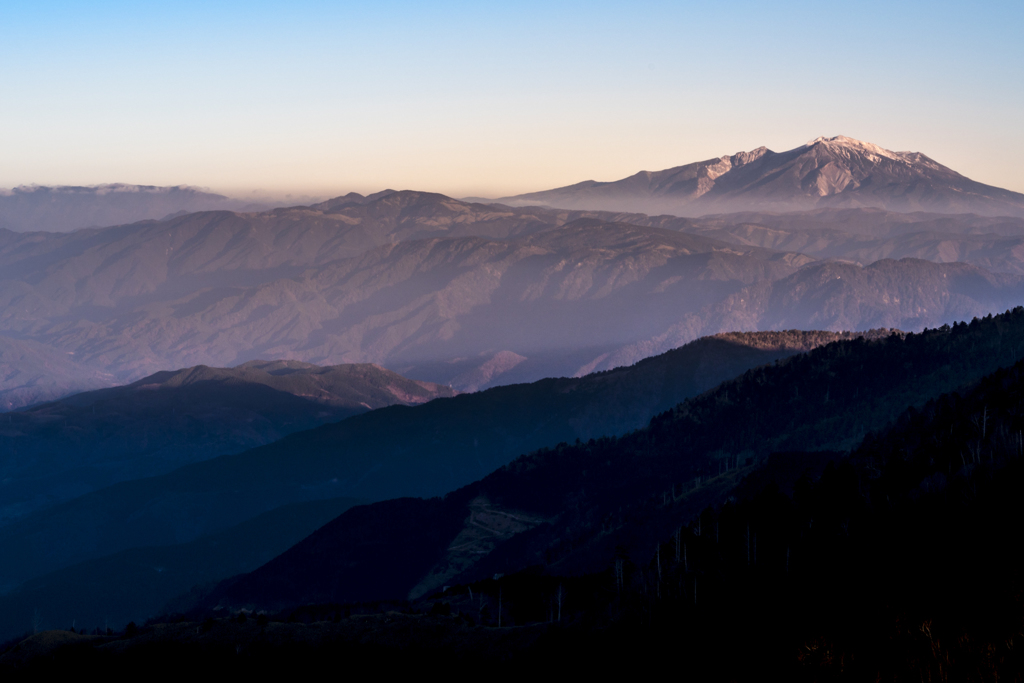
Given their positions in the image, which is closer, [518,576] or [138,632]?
[138,632]

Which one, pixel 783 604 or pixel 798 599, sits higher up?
pixel 798 599

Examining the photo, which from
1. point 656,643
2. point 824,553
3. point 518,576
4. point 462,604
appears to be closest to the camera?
point 656,643

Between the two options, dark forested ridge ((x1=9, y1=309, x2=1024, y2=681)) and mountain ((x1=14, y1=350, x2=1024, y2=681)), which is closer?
dark forested ridge ((x1=9, y1=309, x2=1024, y2=681))

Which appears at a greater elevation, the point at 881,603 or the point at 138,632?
the point at 881,603

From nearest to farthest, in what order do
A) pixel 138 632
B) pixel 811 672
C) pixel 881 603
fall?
1. pixel 811 672
2. pixel 881 603
3. pixel 138 632

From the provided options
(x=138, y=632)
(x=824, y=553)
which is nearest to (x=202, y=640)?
(x=138, y=632)

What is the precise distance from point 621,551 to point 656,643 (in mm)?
59868

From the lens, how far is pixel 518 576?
145375 mm

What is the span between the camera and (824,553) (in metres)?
95.9

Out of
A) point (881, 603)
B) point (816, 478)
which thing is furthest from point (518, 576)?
point (881, 603)

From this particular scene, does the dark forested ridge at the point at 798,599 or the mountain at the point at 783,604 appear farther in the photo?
the mountain at the point at 783,604

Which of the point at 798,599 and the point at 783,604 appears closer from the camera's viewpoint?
the point at 798,599

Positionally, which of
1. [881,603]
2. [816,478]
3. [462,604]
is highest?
[881,603]

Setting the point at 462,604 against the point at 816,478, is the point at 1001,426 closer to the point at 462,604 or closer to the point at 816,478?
the point at 816,478
